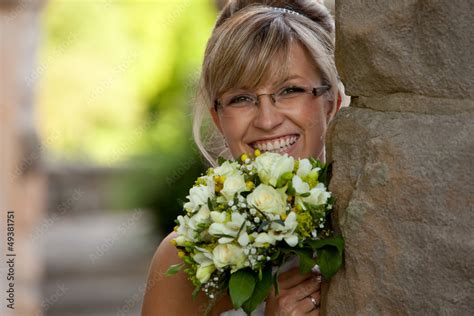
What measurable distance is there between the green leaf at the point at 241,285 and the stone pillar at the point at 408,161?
0.78 ft

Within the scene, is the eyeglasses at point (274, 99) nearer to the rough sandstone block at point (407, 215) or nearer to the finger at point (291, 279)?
the finger at point (291, 279)

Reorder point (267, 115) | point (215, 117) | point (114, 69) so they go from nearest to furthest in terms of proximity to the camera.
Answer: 1. point (267, 115)
2. point (215, 117)
3. point (114, 69)

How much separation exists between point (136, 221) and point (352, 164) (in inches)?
385

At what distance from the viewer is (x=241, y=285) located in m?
2.64

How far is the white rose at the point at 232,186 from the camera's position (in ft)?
8.98

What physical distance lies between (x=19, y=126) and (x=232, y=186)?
7889 millimetres

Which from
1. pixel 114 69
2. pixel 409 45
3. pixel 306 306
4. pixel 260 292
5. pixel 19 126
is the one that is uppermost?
pixel 409 45

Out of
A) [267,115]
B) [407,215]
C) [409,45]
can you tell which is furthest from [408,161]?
[267,115]

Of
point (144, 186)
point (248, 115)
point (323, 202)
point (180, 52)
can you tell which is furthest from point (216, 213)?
point (180, 52)

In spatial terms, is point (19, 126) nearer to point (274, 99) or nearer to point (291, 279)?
point (274, 99)

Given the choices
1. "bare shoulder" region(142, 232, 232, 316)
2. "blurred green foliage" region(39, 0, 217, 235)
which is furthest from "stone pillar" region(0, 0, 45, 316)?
"bare shoulder" region(142, 232, 232, 316)

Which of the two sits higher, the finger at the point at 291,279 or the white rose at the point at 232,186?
the white rose at the point at 232,186

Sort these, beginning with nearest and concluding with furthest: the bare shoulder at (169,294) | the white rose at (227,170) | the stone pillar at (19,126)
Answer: the white rose at (227,170) → the bare shoulder at (169,294) → the stone pillar at (19,126)

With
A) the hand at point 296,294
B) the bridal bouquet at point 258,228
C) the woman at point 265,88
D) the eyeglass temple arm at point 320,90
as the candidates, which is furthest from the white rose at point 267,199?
the eyeglass temple arm at point 320,90
